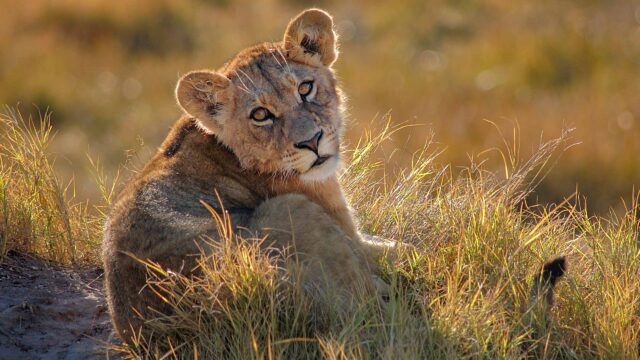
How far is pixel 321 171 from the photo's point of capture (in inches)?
241

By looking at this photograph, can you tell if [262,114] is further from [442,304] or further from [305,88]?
[442,304]

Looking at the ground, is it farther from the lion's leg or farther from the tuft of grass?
the lion's leg

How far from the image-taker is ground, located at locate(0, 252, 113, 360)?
582cm

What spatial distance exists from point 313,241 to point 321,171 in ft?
2.42

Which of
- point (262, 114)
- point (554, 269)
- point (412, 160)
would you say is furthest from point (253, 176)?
point (554, 269)

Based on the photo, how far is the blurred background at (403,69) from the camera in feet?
51.8

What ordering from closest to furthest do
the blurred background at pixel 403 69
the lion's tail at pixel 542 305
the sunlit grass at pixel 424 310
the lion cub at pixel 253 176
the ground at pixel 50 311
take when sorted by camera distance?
the sunlit grass at pixel 424 310 → the lion's tail at pixel 542 305 → the lion cub at pixel 253 176 → the ground at pixel 50 311 → the blurred background at pixel 403 69

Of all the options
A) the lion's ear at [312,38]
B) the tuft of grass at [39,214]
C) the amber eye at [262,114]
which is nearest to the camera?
the amber eye at [262,114]

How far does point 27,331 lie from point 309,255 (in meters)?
1.67

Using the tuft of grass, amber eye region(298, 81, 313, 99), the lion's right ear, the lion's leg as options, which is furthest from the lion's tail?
the tuft of grass

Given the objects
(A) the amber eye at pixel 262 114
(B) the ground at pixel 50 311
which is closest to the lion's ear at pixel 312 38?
(A) the amber eye at pixel 262 114

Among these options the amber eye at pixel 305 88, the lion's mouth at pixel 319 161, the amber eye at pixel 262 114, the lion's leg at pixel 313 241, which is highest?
the amber eye at pixel 305 88

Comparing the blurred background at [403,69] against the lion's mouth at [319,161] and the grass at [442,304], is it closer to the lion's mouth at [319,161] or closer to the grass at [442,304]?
the grass at [442,304]

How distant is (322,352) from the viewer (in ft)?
15.9
